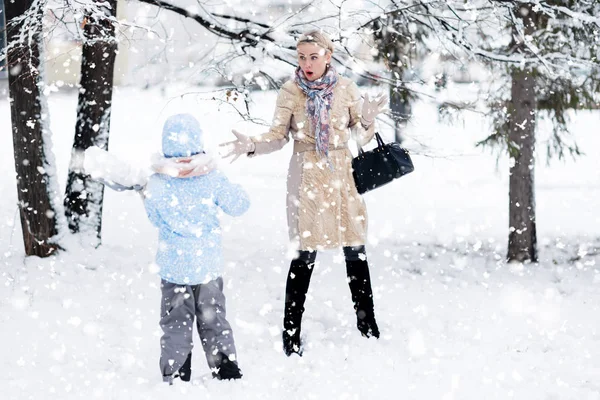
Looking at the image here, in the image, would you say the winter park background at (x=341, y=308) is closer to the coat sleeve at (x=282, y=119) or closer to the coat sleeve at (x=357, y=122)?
the coat sleeve at (x=282, y=119)

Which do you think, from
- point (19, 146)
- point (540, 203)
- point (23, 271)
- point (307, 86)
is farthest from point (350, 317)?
point (540, 203)

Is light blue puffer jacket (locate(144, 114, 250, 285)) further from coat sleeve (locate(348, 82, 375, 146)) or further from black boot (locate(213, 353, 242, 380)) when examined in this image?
coat sleeve (locate(348, 82, 375, 146))

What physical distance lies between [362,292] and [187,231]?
1730 mm

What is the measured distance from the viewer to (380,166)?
5293mm

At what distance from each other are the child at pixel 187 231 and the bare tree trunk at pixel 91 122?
11.7ft

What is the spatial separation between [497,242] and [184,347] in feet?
20.6

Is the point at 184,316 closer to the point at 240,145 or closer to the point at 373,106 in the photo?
the point at 240,145

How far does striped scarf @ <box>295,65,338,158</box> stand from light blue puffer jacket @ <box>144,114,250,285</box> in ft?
3.36

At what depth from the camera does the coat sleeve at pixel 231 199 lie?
14.3 ft

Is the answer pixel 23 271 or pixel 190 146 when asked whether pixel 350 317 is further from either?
pixel 23 271

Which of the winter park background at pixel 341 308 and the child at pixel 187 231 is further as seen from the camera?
the winter park background at pixel 341 308

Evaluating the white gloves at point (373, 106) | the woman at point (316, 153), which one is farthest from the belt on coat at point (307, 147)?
the white gloves at point (373, 106)

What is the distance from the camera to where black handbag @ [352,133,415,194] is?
208 inches

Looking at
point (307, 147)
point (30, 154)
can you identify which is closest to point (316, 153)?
point (307, 147)
